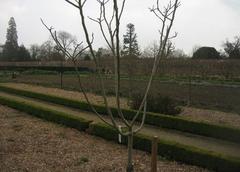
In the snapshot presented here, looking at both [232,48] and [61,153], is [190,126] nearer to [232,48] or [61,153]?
[61,153]

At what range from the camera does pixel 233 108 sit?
13.8 meters

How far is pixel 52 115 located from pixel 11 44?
62.7 meters

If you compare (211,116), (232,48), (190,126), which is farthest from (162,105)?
(232,48)

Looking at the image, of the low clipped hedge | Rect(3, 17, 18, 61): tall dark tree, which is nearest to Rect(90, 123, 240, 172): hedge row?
the low clipped hedge

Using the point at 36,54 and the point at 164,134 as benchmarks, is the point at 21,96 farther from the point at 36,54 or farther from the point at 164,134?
the point at 36,54

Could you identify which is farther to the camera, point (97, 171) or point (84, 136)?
point (84, 136)

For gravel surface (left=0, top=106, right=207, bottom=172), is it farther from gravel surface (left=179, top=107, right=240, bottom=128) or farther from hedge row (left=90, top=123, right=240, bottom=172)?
gravel surface (left=179, top=107, right=240, bottom=128)

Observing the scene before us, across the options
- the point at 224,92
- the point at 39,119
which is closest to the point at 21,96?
the point at 39,119

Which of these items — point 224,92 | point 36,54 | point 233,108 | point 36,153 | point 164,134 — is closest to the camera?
point 36,153

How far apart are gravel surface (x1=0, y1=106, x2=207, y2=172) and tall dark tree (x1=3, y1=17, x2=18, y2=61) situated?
55506 mm

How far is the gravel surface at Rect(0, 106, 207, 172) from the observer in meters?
7.10

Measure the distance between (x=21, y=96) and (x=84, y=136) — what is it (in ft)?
33.6

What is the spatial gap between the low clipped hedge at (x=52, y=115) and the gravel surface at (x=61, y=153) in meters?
0.23

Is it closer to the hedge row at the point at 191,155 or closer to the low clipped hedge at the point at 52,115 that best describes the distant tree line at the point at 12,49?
the low clipped hedge at the point at 52,115
